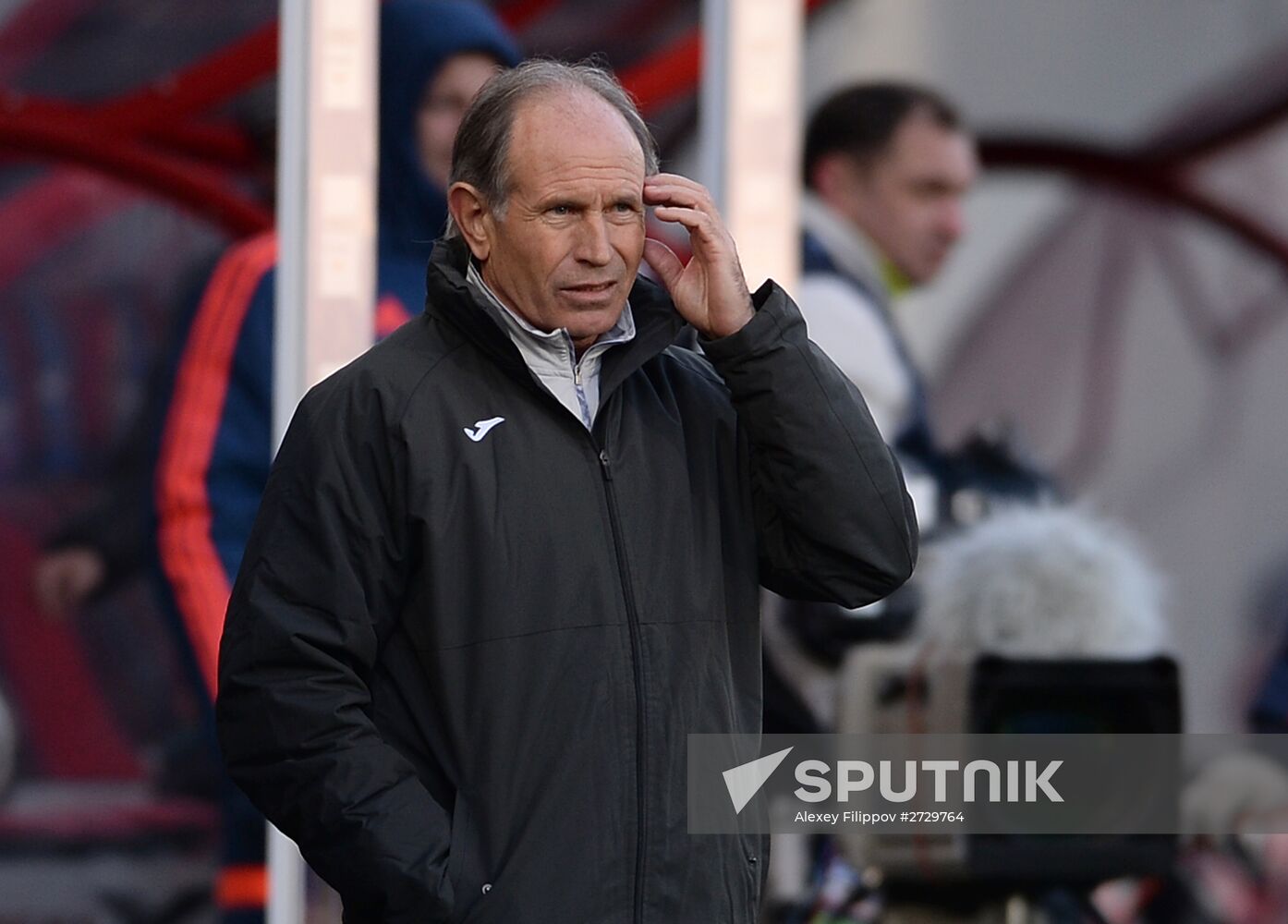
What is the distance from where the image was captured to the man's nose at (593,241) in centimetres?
162

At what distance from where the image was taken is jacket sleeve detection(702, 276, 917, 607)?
1.62 meters

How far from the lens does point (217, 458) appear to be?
2.68 m

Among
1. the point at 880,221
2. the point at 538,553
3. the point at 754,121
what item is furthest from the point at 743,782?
the point at 880,221

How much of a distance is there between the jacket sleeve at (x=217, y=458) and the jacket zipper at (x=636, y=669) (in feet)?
3.68

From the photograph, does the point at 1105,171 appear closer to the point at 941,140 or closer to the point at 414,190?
the point at 941,140

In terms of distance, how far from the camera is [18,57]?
346 centimetres

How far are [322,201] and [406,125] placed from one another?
204mm

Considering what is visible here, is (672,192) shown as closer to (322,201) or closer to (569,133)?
(569,133)

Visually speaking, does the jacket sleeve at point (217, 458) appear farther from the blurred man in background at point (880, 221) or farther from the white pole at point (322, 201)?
the blurred man in background at point (880, 221)

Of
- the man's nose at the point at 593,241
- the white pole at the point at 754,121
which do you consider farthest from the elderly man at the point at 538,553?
the white pole at the point at 754,121

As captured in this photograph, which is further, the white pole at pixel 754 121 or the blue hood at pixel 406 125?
the white pole at pixel 754 121

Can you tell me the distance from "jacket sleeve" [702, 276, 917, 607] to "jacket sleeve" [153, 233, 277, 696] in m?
1.14

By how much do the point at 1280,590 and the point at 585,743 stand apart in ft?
7.07

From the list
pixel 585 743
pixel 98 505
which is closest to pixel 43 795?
pixel 98 505
